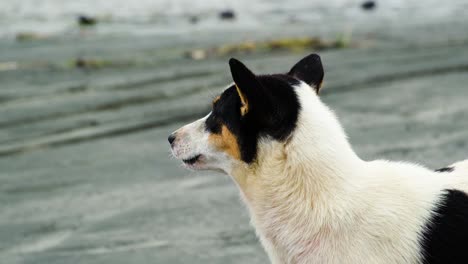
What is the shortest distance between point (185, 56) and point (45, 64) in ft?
8.70

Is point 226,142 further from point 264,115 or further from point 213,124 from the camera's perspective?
point 264,115

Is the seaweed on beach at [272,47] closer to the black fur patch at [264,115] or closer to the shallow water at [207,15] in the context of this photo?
the shallow water at [207,15]

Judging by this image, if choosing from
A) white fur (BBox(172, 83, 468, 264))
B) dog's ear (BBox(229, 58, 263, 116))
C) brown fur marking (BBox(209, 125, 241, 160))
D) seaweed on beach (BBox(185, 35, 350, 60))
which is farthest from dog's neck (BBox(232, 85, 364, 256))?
seaweed on beach (BBox(185, 35, 350, 60))

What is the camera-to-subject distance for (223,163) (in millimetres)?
4672

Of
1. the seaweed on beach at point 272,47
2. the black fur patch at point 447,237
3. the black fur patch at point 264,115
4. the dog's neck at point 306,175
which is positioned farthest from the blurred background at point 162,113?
the black fur patch at point 447,237

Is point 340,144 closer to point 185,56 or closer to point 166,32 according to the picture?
point 185,56

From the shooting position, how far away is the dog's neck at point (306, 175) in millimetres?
4410

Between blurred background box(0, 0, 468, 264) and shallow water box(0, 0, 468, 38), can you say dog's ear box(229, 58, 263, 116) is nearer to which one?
blurred background box(0, 0, 468, 264)

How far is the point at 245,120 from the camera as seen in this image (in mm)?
4461

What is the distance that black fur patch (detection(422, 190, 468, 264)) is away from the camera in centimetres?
434

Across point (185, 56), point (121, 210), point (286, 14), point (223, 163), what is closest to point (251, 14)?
point (286, 14)

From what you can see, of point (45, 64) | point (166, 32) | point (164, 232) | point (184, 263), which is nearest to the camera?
point (184, 263)

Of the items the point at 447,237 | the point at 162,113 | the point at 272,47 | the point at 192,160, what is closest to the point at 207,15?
the point at 272,47

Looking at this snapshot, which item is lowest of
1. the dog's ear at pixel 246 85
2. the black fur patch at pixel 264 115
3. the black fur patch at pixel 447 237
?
the black fur patch at pixel 447 237
